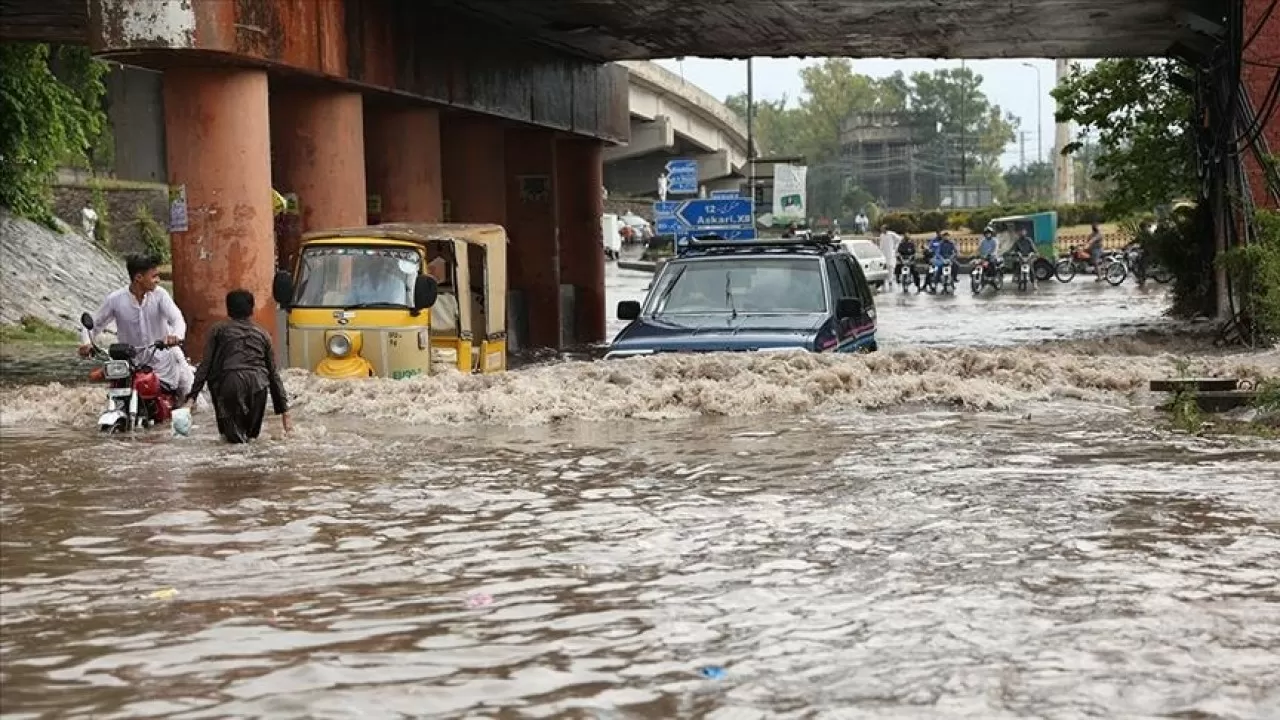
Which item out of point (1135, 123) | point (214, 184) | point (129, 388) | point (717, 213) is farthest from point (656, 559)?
point (717, 213)

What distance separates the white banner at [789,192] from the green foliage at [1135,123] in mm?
10541

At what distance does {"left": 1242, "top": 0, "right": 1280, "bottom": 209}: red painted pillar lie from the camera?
24203 mm

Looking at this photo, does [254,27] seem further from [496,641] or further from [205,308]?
[496,641]

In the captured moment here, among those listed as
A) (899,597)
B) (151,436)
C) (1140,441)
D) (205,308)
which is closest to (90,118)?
(205,308)

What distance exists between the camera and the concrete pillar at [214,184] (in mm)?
20469

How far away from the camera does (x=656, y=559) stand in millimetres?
9195

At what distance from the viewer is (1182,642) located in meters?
7.35

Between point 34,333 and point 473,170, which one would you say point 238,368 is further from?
point 473,170

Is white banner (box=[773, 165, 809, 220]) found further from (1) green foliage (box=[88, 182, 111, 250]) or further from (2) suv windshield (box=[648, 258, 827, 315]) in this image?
(2) suv windshield (box=[648, 258, 827, 315])

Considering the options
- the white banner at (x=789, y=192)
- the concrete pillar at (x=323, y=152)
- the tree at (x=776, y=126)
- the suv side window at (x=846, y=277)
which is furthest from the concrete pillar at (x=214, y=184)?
the tree at (x=776, y=126)

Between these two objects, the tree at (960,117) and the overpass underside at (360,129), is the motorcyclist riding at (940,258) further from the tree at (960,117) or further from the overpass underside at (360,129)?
the tree at (960,117)

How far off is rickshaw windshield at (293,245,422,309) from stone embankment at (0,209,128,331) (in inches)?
557

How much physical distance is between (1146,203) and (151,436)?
21.4 metres

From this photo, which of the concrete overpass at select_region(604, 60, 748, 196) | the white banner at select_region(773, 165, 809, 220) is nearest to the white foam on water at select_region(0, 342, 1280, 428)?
the white banner at select_region(773, 165, 809, 220)
